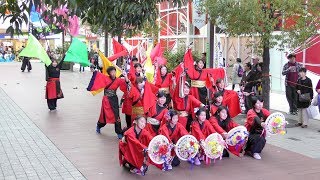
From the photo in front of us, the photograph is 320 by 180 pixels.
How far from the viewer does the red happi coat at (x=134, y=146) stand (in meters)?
6.21

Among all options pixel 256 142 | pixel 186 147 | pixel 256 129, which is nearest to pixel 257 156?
pixel 256 142

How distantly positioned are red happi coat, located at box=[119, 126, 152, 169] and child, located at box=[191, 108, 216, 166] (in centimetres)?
93

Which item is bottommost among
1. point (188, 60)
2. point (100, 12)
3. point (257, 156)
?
point (257, 156)

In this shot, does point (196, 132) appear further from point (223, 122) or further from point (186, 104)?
point (186, 104)

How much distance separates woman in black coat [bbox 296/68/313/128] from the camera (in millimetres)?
9992

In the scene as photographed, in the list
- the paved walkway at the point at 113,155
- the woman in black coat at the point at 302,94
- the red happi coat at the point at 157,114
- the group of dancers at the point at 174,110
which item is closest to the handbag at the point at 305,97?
the woman in black coat at the point at 302,94

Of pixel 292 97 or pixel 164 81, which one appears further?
pixel 292 97

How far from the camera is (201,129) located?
278 inches

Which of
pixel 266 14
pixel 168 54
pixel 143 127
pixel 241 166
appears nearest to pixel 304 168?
pixel 241 166

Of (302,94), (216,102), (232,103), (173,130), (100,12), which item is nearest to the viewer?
(100,12)

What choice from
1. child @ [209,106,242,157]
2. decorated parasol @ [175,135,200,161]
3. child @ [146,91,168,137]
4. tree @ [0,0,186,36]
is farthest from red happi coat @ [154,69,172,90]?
tree @ [0,0,186,36]

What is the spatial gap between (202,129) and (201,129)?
0.7 inches

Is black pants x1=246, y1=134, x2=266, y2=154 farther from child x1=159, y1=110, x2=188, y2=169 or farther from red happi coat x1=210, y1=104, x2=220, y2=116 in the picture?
child x1=159, y1=110, x2=188, y2=169

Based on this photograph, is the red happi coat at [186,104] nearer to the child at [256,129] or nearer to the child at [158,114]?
the child at [158,114]
